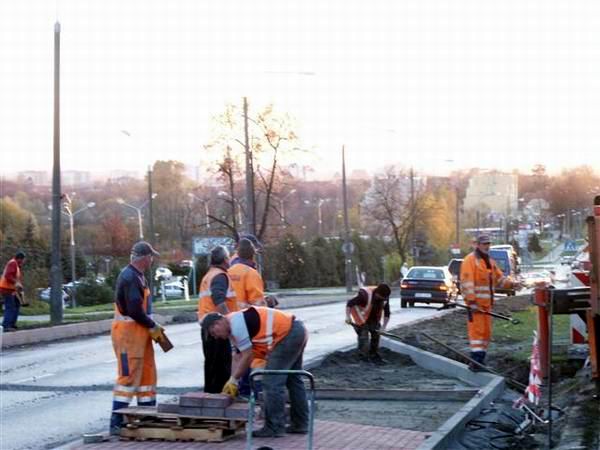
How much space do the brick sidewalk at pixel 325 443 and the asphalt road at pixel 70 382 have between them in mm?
1571

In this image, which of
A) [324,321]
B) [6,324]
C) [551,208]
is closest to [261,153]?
[551,208]

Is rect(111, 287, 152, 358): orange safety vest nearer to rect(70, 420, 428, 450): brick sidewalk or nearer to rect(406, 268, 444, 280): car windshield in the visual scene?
rect(70, 420, 428, 450): brick sidewalk

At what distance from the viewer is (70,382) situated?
53.3ft

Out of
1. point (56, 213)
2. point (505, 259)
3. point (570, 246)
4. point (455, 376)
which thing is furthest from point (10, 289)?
point (505, 259)

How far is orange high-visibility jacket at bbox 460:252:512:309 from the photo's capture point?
48.8 ft

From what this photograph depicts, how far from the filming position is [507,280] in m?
15.7

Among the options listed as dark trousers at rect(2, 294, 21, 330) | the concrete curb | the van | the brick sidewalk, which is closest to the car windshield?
the van

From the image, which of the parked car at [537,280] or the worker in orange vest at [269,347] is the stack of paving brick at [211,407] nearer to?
the worker in orange vest at [269,347]

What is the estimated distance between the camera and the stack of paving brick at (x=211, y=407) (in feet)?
31.3

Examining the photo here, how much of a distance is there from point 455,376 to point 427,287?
26022mm

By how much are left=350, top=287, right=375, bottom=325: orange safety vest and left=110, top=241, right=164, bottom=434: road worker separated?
6.86m

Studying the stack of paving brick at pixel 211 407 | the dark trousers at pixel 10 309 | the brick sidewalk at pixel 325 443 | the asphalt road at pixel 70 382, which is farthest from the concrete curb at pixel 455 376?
the dark trousers at pixel 10 309

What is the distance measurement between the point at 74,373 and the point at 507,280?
6.93m

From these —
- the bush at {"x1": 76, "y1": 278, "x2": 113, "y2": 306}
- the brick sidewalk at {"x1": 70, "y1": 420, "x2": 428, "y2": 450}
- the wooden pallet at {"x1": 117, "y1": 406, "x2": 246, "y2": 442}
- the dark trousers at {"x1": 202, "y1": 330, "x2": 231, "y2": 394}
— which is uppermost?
the dark trousers at {"x1": 202, "y1": 330, "x2": 231, "y2": 394}
